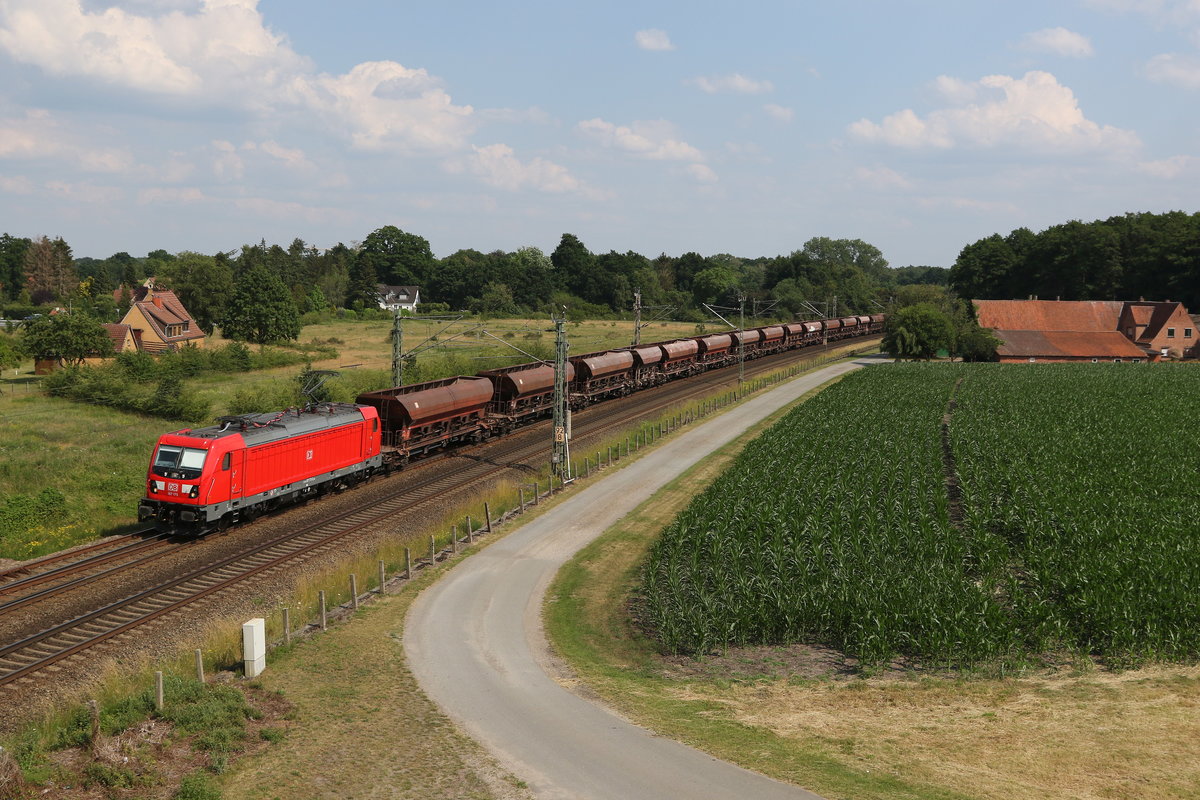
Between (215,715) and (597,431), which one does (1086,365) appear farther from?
(215,715)

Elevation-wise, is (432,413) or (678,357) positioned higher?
(678,357)

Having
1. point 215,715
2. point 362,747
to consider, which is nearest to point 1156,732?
point 362,747

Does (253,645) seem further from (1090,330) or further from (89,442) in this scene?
(1090,330)

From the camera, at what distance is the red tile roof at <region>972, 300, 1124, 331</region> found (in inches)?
4299

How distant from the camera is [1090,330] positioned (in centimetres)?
10944

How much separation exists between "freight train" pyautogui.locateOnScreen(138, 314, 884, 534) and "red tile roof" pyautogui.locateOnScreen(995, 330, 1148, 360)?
55.4m

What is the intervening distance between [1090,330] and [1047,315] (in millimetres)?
5301

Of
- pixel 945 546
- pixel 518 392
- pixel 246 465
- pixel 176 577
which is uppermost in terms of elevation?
pixel 518 392

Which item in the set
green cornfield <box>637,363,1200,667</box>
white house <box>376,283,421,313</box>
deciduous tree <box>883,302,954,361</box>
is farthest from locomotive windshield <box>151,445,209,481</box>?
white house <box>376,283,421,313</box>

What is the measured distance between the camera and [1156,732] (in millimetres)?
17016

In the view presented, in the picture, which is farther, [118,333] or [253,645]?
[118,333]

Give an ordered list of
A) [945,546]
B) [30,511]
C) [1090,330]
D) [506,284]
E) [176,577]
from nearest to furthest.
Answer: [176,577] < [945,546] < [30,511] < [1090,330] < [506,284]

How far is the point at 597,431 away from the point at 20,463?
2963cm

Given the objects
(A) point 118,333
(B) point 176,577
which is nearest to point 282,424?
(B) point 176,577
